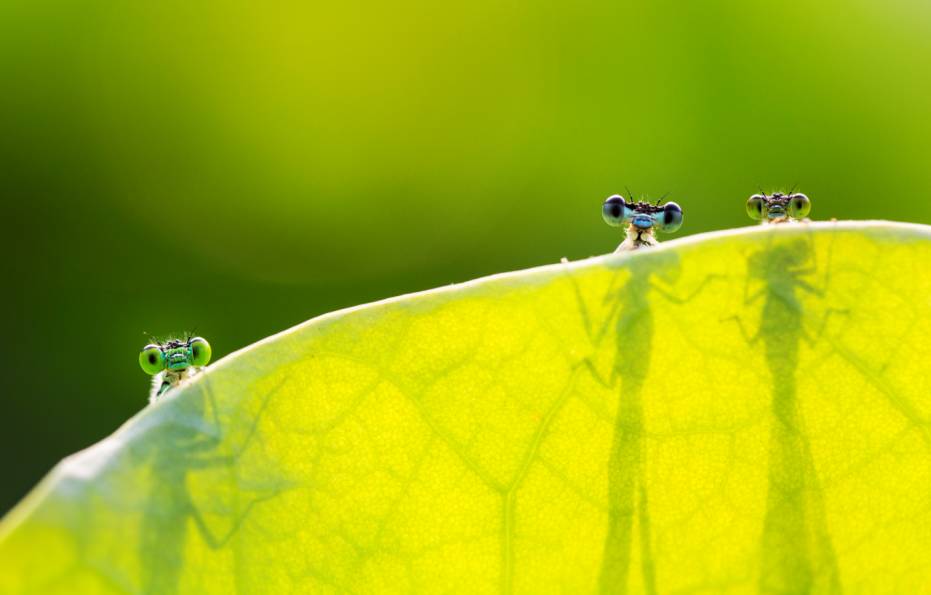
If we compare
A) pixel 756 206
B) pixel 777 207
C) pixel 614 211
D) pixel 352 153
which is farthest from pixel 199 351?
pixel 352 153

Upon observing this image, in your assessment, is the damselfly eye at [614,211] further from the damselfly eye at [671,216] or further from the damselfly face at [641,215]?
the damselfly eye at [671,216]

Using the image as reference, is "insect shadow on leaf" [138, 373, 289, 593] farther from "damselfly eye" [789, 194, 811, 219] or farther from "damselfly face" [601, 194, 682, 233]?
"damselfly eye" [789, 194, 811, 219]

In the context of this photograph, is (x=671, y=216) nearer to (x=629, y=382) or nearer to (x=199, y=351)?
(x=199, y=351)

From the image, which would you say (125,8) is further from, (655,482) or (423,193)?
(655,482)

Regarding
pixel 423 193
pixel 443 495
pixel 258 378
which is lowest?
pixel 423 193

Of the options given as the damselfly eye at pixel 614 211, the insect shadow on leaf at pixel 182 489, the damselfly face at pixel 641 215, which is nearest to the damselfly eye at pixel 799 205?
the damselfly face at pixel 641 215

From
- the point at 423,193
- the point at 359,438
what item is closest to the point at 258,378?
the point at 359,438

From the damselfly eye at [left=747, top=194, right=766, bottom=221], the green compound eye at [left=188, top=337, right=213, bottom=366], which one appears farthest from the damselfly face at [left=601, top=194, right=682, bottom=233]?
the green compound eye at [left=188, top=337, right=213, bottom=366]
